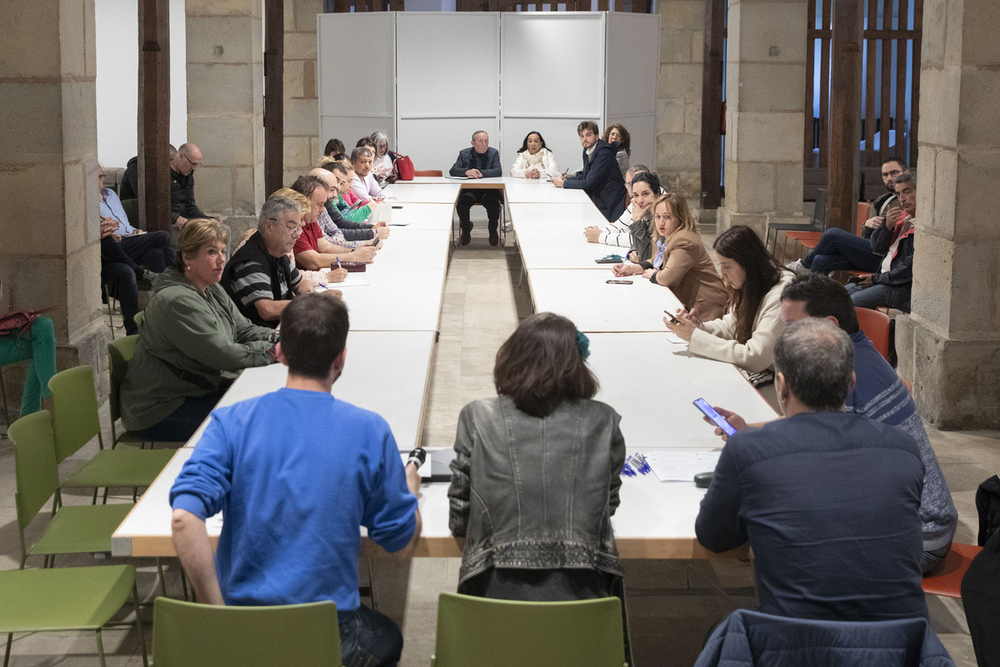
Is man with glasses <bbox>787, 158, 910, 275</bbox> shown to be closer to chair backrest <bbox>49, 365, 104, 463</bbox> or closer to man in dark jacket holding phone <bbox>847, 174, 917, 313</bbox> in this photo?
man in dark jacket holding phone <bbox>847, 174, 917, 313</bbox>

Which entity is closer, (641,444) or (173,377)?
(641,444)

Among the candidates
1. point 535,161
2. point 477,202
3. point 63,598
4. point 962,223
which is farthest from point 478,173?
point 63,598

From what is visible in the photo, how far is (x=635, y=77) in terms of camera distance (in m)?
13.0

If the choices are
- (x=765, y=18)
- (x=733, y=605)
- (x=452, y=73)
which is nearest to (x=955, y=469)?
(x=733, y=605)

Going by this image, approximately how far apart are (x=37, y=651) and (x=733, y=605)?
7.42ft

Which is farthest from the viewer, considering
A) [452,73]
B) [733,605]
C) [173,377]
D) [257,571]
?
[452,73]

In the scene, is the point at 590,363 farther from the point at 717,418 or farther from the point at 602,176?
the point at 602,176

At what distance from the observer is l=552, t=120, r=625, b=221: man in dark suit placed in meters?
10.1

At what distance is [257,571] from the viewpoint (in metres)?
2.47

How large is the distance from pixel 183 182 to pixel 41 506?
243 inches

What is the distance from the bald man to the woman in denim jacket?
268 inches

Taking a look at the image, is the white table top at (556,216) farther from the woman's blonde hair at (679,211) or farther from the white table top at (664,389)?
the white table top at (664,389)

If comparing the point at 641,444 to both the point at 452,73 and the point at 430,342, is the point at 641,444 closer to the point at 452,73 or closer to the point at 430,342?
the point at 430,342

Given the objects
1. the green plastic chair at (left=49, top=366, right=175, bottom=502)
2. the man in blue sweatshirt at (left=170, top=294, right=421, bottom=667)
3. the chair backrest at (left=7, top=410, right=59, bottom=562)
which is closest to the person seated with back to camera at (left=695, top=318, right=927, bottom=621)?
the man in blue sweatshirt at (left=170, top=294, right=421, bottom=667)
